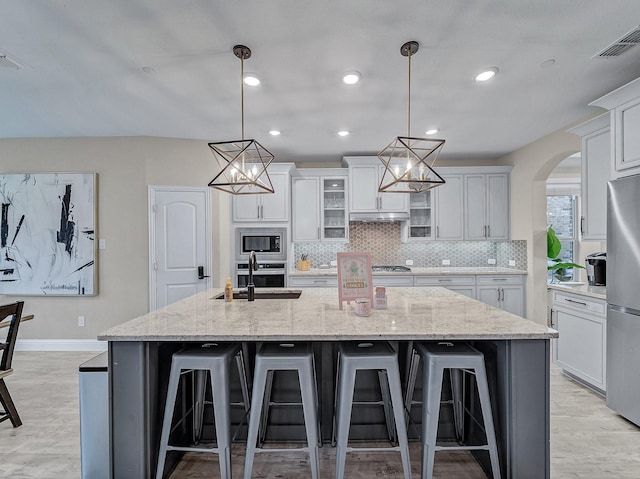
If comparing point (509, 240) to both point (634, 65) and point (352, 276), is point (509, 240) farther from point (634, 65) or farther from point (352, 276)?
point (352, 276)

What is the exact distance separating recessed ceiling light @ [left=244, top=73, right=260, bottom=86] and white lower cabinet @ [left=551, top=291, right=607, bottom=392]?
326 cm

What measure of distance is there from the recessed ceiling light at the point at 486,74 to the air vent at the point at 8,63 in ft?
11.2

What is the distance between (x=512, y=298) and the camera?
4.64 m

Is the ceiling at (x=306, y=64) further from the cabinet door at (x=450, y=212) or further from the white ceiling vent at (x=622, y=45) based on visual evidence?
the cabinet door at (x=450, y=212)

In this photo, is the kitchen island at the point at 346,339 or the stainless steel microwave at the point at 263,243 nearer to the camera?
the kitchen island at the point at 346,339

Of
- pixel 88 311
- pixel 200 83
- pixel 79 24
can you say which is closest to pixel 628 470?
pixel 200 83

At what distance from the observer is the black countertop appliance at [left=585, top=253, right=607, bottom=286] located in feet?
10.5

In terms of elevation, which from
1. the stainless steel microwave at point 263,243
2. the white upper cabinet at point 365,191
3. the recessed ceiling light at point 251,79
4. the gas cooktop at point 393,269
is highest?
the recessed ceiling light at point 251,79

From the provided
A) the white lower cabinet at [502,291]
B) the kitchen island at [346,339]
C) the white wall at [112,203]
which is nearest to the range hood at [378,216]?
the white lower cabinet at [502,291]

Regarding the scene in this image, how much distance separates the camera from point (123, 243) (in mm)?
4270

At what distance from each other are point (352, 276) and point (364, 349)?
52 cm

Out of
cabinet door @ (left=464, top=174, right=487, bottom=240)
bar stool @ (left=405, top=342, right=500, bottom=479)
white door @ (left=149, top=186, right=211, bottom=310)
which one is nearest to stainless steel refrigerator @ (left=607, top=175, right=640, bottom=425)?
bar stool @ (left=405, top=342, right=500, bottom=479)

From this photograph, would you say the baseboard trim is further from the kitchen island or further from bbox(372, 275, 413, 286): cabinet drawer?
bbox(372, 275, 413, 286): cabinet drawer

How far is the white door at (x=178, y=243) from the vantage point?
423 centimetres
